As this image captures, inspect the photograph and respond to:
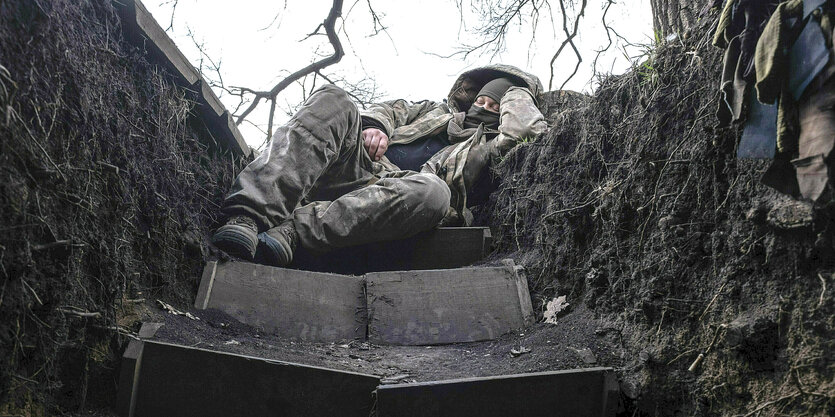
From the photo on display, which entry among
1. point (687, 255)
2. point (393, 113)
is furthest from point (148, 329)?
point (393, 113)

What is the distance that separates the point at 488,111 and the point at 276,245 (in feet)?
6.85

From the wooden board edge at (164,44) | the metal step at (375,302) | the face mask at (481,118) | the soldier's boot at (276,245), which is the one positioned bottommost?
the metal step at (375,302)

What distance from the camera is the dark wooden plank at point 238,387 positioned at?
5.06 feet

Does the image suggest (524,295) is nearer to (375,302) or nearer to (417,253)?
(375,302)

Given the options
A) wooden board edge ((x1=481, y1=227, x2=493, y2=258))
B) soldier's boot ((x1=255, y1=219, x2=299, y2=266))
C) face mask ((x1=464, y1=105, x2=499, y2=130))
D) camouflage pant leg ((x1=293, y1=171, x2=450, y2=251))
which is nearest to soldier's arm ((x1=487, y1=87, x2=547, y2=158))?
face mask ((x1=464, y1=105, x2=499, y2=130))

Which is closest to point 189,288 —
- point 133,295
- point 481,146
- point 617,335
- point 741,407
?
point 133,295

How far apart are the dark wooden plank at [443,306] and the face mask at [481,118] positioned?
175 cm

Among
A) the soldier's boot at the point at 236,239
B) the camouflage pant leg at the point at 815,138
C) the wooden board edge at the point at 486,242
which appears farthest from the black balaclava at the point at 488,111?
the camouflage pant leg at the point at 815,138

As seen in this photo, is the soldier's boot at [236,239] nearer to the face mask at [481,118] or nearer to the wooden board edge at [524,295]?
the wooden board edge at [524,295]

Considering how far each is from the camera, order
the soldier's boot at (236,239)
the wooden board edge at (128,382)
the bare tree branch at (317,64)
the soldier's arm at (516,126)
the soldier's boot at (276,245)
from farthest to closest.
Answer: the bare tree branch at (317,64), the soldier's arm at (516,126), the soldier's boot at (276,245), the soldier's boot at (236,239), the wooden board edge at (128,382)

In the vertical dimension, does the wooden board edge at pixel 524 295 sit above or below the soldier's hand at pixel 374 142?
below

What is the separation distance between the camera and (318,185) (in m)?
2.94

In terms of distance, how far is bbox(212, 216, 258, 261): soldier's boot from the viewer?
2268 millimetres

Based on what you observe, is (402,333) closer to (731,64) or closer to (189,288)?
(189,288)
